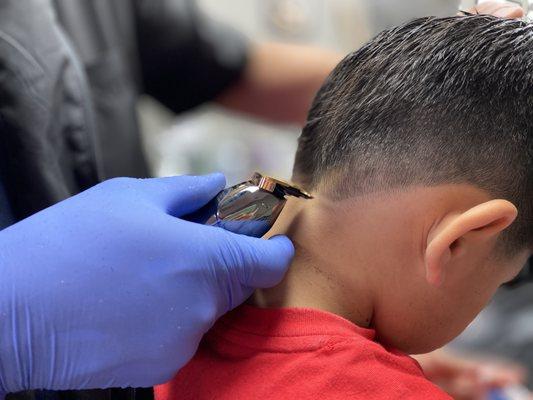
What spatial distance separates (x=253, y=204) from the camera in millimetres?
604

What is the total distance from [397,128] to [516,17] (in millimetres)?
205

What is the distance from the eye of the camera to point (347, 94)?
25.0 inches

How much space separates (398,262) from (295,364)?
14cm

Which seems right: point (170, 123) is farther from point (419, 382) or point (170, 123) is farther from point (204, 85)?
point (419, 382)

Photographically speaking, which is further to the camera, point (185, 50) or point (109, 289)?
point (185, 50)

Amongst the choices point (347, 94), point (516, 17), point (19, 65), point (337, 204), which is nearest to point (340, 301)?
point (337, 204)

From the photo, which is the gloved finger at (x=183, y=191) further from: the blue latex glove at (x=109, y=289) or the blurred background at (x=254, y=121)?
the blurred background at (x=254, y=121)

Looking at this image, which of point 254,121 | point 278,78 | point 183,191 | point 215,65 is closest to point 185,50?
point 215,65

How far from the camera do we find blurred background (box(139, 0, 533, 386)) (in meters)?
1.65

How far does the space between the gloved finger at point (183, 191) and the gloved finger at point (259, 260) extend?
8cm

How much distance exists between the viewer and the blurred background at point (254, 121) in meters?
1.65

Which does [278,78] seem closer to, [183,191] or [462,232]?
[183,191]

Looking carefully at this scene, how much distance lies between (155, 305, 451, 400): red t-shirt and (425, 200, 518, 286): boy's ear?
0.09 meters

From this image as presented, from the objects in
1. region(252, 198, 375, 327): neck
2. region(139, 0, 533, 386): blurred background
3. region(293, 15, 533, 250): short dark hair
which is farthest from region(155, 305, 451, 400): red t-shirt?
region(139, 0, 533, 386): blurred background
